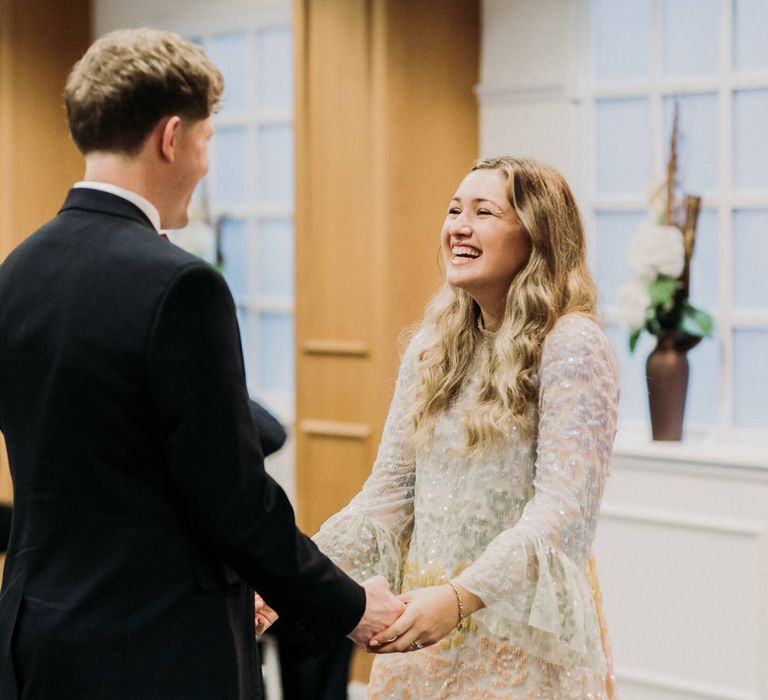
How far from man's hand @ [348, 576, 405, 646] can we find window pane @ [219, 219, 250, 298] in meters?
3.48

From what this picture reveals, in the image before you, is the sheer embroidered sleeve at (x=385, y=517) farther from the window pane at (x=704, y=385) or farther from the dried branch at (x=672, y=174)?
the window pane at (x=704, y=385)

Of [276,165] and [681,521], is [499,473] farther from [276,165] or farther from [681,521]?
[276,165]

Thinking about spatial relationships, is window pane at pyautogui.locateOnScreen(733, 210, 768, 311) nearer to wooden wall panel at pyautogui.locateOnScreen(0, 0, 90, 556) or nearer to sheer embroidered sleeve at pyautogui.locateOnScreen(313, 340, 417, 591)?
sheer embroidered sleeve at pyautogui.locateOnScreen(313, 340, 417, 591)

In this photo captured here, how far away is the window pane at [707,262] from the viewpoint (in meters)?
3.90

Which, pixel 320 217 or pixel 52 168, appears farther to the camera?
pixel 52 168

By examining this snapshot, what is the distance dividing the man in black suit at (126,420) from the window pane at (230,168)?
146 inches

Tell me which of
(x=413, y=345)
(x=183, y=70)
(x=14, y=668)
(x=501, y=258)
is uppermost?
(x=183, y=70)

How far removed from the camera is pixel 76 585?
1531mm

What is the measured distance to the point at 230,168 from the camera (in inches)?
209

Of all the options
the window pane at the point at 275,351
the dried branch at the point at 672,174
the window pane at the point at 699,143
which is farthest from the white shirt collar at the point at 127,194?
the window pane at the point at 275,351

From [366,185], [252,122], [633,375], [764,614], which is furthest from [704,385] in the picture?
[252,122]

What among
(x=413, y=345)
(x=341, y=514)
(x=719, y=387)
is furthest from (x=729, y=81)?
(x=341, y=514)

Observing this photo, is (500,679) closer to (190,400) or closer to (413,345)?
(413,345)

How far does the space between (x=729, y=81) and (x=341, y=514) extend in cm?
234
